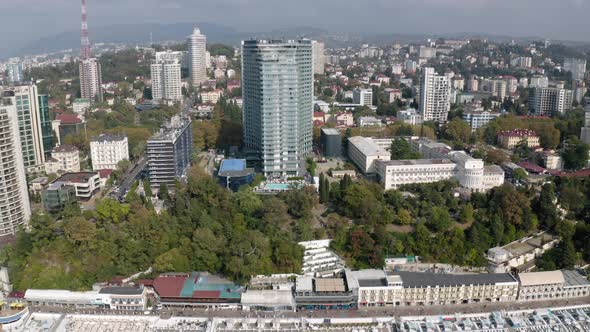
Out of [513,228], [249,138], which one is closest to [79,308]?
[249,138]

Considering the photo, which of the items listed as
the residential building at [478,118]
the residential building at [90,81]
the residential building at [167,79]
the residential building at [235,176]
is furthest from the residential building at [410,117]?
the residential building at [90,81]

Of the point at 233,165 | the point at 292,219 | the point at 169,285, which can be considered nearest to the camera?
the point at 169,285

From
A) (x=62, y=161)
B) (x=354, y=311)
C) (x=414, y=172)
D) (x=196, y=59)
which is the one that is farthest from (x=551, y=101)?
(x=62, y=161)

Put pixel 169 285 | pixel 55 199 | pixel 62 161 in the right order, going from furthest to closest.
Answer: pixel 62 161 → pixel 55 199 → pixel 169 285

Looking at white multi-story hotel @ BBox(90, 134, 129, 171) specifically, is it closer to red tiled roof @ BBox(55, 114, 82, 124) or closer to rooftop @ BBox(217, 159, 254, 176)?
rooftop @ BBox(217, 159, 254, 176)

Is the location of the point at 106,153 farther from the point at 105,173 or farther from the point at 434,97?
the point at 434,97

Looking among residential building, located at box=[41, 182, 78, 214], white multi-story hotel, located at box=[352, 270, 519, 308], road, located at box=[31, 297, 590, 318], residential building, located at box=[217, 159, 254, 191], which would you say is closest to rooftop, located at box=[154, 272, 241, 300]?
road, located at box=[31, 297, 590, 318]

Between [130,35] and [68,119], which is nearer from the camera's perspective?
[68,119]

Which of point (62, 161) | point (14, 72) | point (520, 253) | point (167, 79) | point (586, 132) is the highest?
point (14, 72)
